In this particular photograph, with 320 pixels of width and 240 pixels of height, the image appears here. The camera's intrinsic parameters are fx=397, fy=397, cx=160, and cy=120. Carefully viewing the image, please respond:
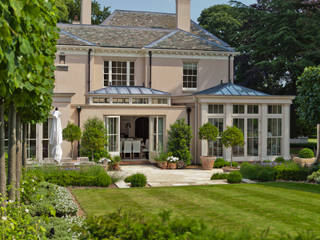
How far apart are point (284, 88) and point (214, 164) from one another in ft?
49.9

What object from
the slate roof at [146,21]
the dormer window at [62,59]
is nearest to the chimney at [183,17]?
the slate roof at [146,21]

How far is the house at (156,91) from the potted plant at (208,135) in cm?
110

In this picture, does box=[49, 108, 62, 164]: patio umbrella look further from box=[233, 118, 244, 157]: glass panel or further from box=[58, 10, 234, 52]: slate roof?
box=[233, 118, 244, 157]: glass panel

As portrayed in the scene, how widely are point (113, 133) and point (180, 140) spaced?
11.7ft

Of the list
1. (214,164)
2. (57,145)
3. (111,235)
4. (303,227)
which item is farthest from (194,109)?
(111,235)

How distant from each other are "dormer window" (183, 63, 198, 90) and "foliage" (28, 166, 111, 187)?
1293cm

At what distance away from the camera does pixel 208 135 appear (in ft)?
65.8

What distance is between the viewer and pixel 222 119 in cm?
2175

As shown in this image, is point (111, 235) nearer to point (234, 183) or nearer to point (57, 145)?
point (234, 183)

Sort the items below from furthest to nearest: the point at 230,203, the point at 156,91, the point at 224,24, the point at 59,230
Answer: the point at 224,24
the point at 156,91
the point at 230,203
the point at 59,230

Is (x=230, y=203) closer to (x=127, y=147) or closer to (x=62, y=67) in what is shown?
(x=127, y=147)

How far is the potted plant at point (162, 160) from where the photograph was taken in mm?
20219

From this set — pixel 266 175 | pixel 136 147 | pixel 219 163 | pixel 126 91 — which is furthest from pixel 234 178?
pixel 126 91

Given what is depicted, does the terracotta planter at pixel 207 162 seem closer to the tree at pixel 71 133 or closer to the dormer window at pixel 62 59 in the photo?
the tree at pixel 71 133
